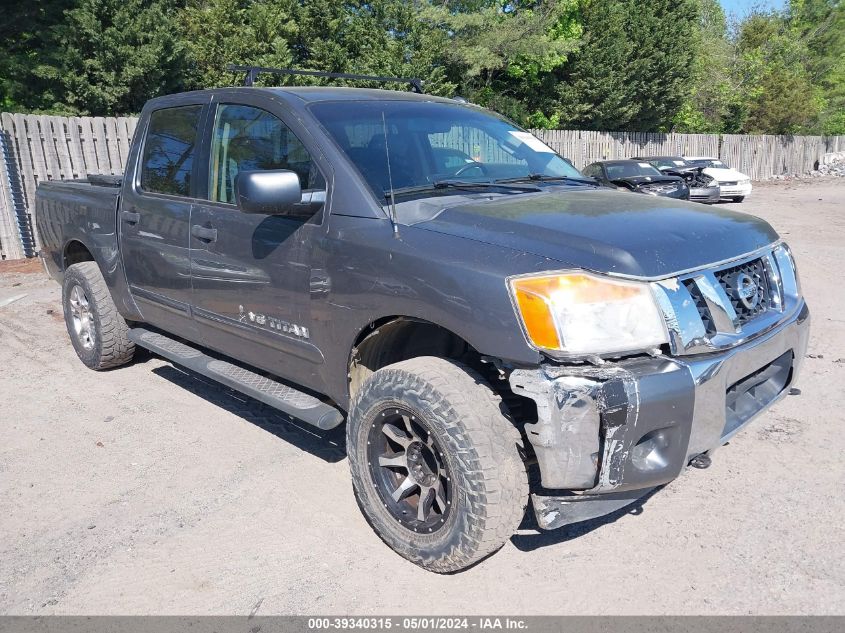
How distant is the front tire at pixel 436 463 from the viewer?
2.66 meters

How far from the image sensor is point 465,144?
13.1 feet

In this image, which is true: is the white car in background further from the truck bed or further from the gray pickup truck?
the truck bed

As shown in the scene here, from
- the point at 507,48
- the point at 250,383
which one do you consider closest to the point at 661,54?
the point at 507,48

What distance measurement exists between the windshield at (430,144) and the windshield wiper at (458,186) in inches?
1.2

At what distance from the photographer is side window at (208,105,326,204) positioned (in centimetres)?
351

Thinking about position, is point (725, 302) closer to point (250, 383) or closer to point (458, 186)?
point (458, 186)

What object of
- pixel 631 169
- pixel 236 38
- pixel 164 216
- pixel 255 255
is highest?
pixel 236 38

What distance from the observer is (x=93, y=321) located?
542cm

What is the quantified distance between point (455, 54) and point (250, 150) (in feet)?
63.8

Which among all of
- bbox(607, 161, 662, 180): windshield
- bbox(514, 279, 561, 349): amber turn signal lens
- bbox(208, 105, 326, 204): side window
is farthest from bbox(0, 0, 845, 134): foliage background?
bbox(514, 279, 561, 349): amber turn signal lens

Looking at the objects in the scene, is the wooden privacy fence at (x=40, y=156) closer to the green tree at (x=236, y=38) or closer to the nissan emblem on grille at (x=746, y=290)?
the green tree at (x=236, y=38)

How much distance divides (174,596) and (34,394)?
9.88ft

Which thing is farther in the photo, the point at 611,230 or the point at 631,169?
the point at 631,169

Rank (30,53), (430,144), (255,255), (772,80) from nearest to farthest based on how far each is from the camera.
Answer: (255,255) → (430,144) → (30,53) → (772,80)
